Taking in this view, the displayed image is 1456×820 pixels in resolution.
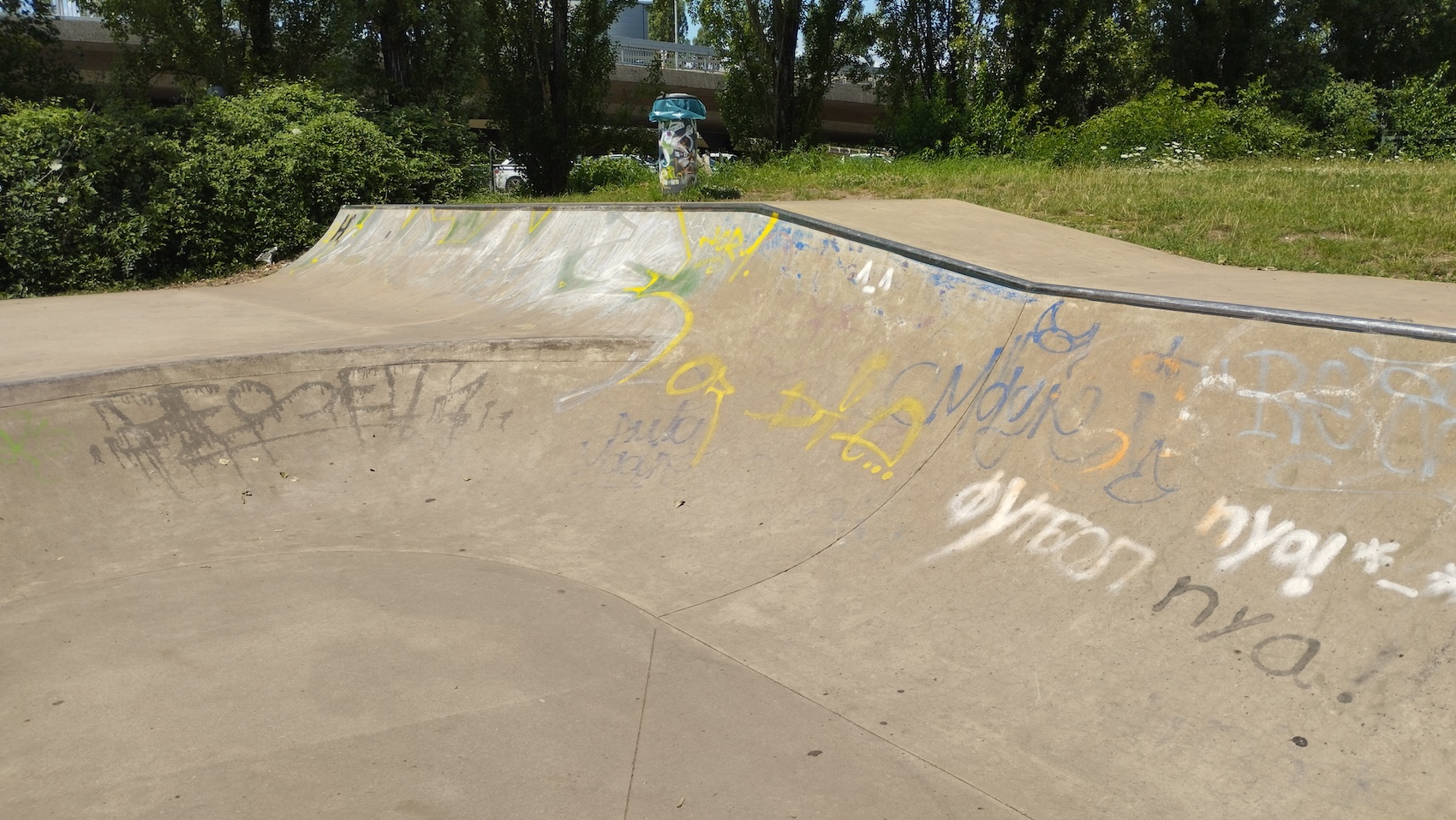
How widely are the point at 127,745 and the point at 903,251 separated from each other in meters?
5.06

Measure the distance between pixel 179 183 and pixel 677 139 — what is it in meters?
6.57

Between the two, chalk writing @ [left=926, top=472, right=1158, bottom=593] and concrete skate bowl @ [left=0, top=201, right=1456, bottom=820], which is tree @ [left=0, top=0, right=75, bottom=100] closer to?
concrete skate bowl @ [left=0, top=201, right=1456, bottom=820]

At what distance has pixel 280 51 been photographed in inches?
854

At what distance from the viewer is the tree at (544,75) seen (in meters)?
18.7

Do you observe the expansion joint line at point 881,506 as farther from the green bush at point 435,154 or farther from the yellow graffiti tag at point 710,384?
the green bush at point 435,154

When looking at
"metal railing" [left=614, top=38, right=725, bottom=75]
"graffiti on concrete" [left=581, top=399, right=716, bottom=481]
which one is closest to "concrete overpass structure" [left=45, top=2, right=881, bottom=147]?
"metal railing" [left=614, top=38, right=725, bottom=75]

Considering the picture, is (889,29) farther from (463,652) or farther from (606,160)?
(463,652)

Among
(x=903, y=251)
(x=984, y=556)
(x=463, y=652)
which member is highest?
(x=903, y=251)

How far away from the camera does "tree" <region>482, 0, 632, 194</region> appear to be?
18719 millimetres

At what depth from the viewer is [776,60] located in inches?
742

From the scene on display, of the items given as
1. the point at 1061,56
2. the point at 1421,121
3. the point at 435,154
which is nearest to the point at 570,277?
the point at 435,154

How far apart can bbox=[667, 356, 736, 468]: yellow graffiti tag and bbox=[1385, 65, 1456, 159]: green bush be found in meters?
16.8

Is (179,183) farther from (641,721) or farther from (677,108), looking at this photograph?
(641,721)

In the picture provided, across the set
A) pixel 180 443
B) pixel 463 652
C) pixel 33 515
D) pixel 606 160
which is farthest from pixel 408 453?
pixel 606 160
